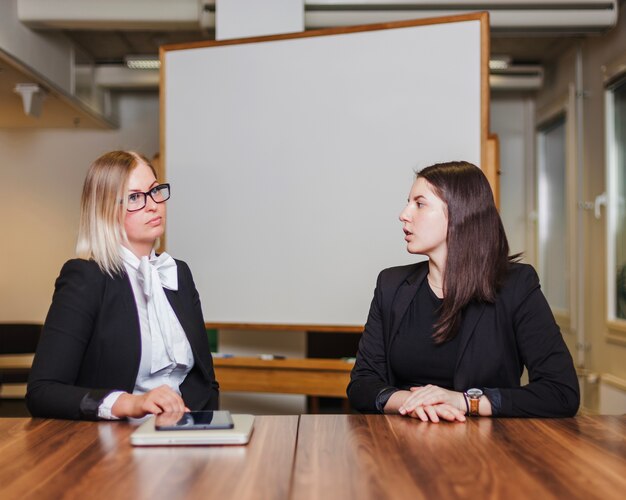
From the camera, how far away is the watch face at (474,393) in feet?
5.73

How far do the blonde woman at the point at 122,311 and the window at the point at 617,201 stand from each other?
361 centimetres

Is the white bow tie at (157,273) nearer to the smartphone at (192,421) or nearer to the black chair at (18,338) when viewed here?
the smartphone at (192,421)

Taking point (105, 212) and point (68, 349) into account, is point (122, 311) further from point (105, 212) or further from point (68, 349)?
point (105, 212)

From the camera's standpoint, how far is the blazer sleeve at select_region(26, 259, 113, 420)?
5.41ft

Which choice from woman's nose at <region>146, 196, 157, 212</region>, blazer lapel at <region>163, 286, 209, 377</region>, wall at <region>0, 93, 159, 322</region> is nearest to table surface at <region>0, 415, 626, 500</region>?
blazer lapel at <region>163, 286, 209, 377</region>

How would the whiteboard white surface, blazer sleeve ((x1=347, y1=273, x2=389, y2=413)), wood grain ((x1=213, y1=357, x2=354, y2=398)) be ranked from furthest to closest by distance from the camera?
wood grain ((x1=213, y1=357, x2=354, y2=398)) < the whiteboard white surface < blazer sleeve ((x1=347, y1=273, x2=389, y2=413))

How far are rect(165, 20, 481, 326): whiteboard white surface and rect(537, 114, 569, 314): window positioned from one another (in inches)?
126

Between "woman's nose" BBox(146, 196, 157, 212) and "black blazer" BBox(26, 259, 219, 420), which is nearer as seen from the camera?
"black blazer" BBox(26, 259, 219, 420)

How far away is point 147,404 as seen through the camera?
160 cm

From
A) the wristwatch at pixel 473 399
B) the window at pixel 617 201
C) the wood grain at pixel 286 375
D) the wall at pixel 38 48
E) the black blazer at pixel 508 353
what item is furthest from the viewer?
the window at pixel 617 201

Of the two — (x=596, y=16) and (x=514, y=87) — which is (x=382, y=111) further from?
(x=514, y=87)

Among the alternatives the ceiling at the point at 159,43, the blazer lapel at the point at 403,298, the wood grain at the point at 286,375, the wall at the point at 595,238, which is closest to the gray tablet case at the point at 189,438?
the blazer lapel at the point at 403,298

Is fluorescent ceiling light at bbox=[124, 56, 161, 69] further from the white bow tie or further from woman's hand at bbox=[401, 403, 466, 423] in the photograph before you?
woman's hand at bbox=[401, 403, 466, 423]

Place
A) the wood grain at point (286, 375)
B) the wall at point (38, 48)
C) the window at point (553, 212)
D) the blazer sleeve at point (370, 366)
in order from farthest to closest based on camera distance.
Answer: the window at point (553, 212), the wall at point (38, 48), the wood grain at point (286, 375), the blazer sleeve at point (370, 366)
